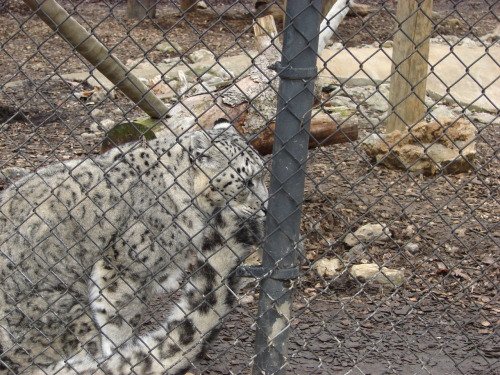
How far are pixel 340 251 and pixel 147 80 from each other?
17.7 feet

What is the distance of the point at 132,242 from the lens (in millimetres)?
3676

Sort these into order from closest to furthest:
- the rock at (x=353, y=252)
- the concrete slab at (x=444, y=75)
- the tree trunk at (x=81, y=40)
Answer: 1. the tree trunk at (x=81, y=40)
2. the rock at (x=353, y=252)
3. the concrete slab at (x=444, y=75)

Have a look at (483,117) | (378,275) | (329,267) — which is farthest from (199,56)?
(378,275)

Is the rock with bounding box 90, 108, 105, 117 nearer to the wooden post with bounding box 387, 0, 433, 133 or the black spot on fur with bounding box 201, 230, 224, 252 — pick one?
the wooden post with bounding box 387, 0, 433, 133

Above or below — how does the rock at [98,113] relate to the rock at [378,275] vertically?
below

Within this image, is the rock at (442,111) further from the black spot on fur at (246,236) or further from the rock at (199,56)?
the black spot on fur at (246,236)

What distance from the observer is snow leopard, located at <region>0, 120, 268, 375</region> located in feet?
9.53

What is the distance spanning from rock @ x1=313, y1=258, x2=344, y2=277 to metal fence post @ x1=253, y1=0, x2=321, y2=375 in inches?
65.8

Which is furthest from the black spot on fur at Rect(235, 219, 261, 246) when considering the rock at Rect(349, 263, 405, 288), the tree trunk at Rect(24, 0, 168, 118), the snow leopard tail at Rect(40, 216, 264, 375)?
the rock at Rect(349, 263, 405, 288)

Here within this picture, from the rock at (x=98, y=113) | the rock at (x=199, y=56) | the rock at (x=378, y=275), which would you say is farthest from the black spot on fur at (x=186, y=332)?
the rock at (x=199, y=56)

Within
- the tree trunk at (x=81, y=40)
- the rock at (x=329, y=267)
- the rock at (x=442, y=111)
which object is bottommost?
the rock at (x=442, y=111)

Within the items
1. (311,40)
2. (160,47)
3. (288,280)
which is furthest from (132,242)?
(160,47)

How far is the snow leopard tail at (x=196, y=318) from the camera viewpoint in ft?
9.27

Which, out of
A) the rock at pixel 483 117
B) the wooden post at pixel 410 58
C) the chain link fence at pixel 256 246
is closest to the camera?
the chain link fence at pixel 256 246
